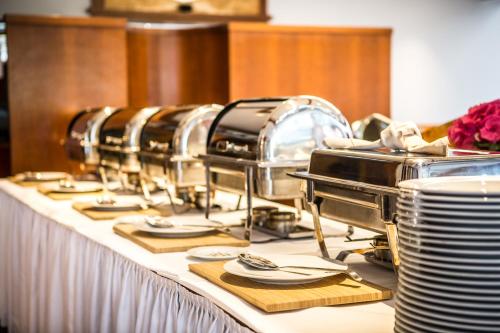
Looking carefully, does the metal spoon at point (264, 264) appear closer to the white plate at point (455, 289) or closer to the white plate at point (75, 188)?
the white plate at point (455, 289)

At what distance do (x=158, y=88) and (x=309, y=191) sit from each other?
4.84 metres

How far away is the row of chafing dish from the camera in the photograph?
5.00 feet

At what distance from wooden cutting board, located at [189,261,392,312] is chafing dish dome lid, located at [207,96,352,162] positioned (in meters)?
0.71

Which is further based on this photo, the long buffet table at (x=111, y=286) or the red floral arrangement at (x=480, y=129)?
the red floral arrangement at (x=480, y=129)

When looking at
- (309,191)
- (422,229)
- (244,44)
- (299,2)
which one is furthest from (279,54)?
(422,229)

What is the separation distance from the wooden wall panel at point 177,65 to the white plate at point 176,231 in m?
4.16

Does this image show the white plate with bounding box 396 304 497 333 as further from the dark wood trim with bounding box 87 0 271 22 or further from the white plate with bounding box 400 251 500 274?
the dark wood trim with bounding box 87 0 271 22

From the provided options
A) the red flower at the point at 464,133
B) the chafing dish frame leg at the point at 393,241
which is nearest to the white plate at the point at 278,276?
the chafing dish frame leg at the point at 393,241

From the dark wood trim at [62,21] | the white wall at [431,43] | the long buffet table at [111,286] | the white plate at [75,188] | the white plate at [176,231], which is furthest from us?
the white wall at [431,43]

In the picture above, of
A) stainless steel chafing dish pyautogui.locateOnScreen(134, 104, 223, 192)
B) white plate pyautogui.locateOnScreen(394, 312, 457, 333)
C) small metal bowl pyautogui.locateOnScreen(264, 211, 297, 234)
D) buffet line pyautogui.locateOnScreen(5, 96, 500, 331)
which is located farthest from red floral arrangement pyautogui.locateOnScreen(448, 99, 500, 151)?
stainless steel chafing dish pyautogui.locateOnScreen(134, 104, 223, 192)

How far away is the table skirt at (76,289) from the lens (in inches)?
65.4

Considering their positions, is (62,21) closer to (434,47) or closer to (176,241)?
(176,241)

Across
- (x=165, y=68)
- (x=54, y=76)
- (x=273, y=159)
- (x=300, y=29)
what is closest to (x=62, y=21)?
(x=54, y=76)

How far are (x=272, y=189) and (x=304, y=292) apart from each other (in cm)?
77
